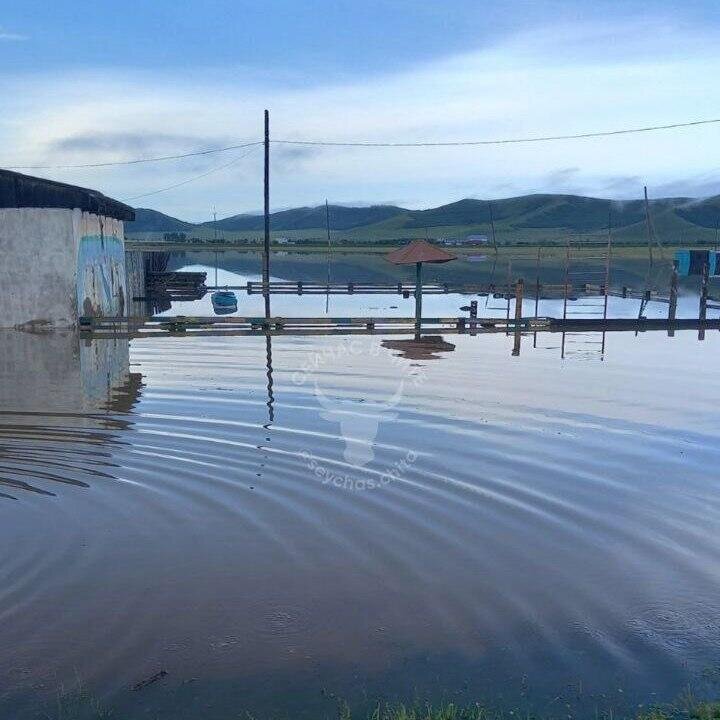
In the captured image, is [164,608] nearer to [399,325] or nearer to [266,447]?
[266,447]

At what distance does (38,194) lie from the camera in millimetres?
25594

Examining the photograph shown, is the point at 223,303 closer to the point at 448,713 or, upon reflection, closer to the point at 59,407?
the point at 59,407

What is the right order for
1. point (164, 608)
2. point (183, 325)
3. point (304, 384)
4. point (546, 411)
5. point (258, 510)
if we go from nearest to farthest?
point (164, 608) → point (258, 510) → point (546, 411) → point (304, 384) → point (183, 325)

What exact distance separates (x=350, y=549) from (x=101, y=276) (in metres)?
25.0

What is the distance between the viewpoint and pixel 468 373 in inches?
749

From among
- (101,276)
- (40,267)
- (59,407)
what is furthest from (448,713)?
(101,276)

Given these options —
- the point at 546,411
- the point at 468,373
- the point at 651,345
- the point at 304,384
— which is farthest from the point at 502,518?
the point at 651,345

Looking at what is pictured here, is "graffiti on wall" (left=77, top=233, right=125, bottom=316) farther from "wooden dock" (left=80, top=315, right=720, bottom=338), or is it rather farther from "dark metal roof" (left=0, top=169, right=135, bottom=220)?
"dark metal roof" (left=0, top=169, right=135, bottom=220)

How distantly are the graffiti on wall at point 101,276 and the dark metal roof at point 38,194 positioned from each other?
1.45 meters

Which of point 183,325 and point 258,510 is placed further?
point 183,325

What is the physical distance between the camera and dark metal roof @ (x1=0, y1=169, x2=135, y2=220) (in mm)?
24922

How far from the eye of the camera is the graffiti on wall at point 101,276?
2734cm

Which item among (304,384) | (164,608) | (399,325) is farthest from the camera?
(399,325)

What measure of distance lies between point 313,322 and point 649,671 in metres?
24.9
